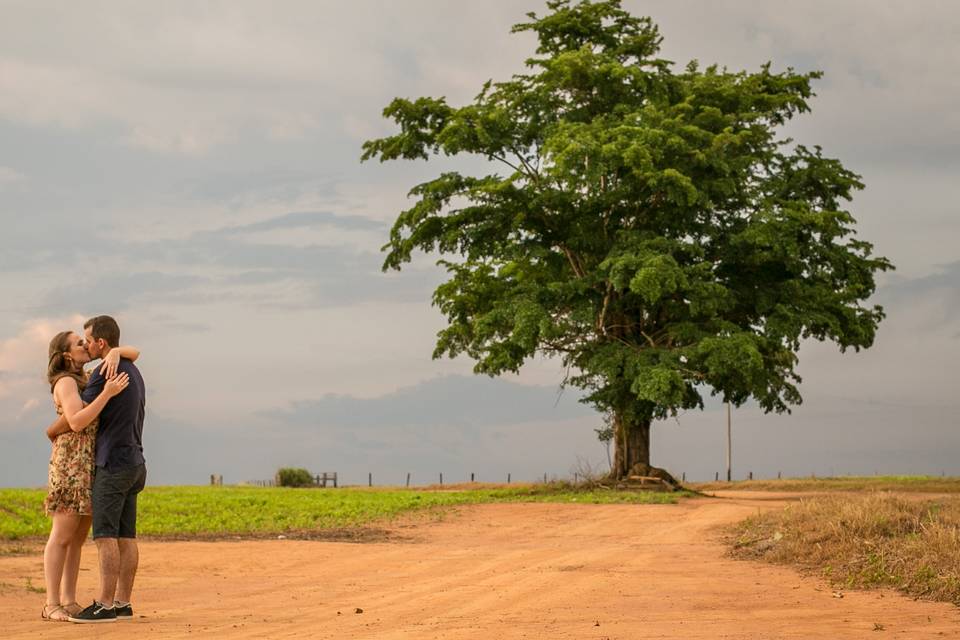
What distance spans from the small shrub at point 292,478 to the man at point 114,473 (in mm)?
41579

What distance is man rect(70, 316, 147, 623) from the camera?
1011 centimetres

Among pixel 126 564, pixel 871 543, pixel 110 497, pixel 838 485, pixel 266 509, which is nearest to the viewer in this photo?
pixel 110 497

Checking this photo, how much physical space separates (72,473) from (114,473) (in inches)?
16.6

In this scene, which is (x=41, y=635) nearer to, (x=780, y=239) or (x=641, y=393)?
(x=641, y=393)

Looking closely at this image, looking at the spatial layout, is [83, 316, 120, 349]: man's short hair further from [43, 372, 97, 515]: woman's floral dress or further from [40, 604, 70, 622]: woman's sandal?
[40, 604, 70, 622]: woman's sandal

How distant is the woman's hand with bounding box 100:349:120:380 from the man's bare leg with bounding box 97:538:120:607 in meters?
1.46

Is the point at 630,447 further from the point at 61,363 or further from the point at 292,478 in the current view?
the point at 61,363

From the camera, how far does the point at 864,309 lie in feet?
121

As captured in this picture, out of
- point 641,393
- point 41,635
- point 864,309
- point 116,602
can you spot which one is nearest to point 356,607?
point 116,602

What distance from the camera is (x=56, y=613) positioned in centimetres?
1045

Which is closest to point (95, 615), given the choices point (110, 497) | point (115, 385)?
point (110, 497)

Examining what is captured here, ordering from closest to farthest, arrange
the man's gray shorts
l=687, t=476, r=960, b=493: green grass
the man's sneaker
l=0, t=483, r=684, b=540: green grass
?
the man's gray shorts
the man's sneaker
l=0, t=483, r=684, b=540: green grass
l=687, t=476, r=960, b=493: green grass

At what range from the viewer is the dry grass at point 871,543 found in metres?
12.8

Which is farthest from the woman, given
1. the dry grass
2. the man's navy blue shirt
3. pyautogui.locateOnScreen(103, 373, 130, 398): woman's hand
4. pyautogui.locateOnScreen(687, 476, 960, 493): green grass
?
pyautogui.locateOnScreen(687, 476, 960, 493): green grass
